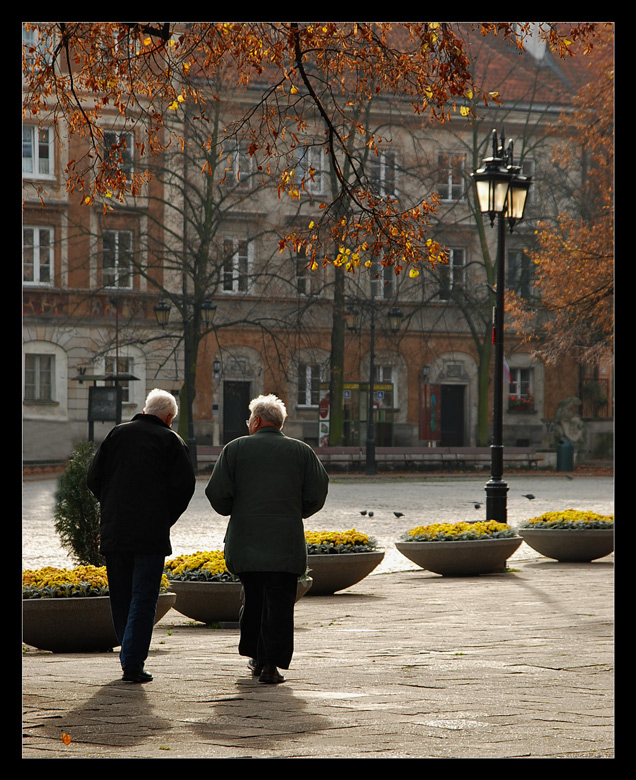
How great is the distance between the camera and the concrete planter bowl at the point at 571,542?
584 inches

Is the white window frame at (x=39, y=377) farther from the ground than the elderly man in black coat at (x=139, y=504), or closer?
farther from the ground

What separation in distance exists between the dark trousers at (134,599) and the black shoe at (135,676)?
24 millimetres

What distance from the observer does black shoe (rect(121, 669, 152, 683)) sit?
705 centimetres

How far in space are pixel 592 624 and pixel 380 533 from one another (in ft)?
29.4

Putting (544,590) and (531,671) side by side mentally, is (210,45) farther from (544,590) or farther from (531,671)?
(544,590)

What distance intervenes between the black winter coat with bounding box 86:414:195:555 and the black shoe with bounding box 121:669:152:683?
693 mm

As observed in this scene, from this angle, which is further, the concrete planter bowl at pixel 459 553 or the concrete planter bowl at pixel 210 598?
the concrete planter bowl at pixel 459 553

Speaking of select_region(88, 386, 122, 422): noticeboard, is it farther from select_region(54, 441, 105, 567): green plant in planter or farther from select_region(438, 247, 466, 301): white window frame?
select_region(54, 441, 105, 567): green plant in planter

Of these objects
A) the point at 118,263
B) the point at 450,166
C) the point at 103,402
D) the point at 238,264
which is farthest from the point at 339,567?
the point at 118,263

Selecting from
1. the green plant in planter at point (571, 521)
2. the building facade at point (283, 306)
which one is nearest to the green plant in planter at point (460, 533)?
the green plant in planter at point (571, 521)

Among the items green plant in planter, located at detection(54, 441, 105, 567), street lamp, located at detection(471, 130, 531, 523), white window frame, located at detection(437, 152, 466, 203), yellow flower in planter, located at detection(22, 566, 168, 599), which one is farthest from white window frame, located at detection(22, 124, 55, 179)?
yellow flower in planter, located at detection(22, 566, 168, 599)

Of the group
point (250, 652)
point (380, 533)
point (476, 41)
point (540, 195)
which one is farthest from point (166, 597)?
point (476, 41)

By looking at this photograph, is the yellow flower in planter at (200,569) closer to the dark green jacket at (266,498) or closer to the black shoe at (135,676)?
the dark green jacket at (266,498)
